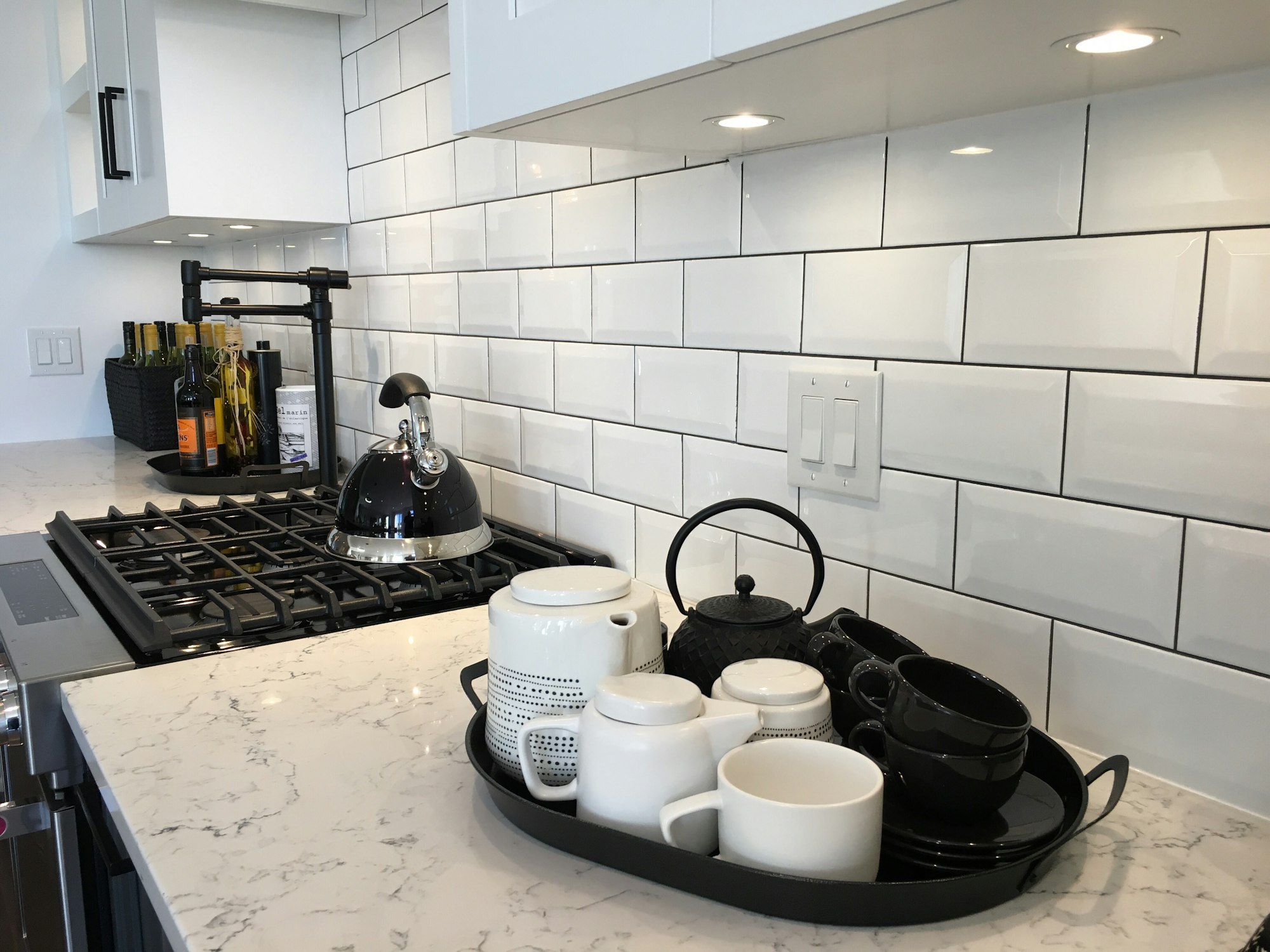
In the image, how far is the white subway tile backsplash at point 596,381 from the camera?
1334 millimetres

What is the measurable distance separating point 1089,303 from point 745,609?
0.37 m

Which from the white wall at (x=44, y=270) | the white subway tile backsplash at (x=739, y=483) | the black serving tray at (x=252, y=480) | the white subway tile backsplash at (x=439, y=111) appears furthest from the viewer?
the white wall at (x=44, y=270)

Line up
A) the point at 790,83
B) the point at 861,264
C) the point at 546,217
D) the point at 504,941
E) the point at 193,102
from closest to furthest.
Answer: the point at 504,941, the point at 790,83, the point at 861,264, the point at 546,217, the point at 193,102

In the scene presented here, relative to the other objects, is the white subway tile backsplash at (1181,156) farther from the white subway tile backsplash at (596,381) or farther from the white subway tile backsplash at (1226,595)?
the white subway tile backsplash at (596,381)

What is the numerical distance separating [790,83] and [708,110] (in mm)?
118

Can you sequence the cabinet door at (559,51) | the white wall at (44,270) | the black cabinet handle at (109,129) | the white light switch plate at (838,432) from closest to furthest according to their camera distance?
1. the cabinet door at (559,51)
2. the white light switch plate at (838,432)
3. the black cabinet handle at (109,129)
4. the white wall at (44,270)

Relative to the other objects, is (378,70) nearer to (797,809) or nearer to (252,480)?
(252,480)

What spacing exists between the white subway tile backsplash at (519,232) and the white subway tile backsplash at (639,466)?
0.30 m

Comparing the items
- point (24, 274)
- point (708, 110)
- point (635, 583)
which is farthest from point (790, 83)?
point (24, 274)

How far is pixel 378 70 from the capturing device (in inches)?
72.2

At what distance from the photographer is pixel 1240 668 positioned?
743mm

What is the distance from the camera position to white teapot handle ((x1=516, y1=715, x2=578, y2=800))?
71 centimetres

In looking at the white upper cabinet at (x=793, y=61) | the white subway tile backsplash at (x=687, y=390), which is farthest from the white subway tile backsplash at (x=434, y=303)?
the white upper cabinet at (x=793, y=61)

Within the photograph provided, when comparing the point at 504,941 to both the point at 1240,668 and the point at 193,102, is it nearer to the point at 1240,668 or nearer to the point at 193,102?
the point at 1240,668
